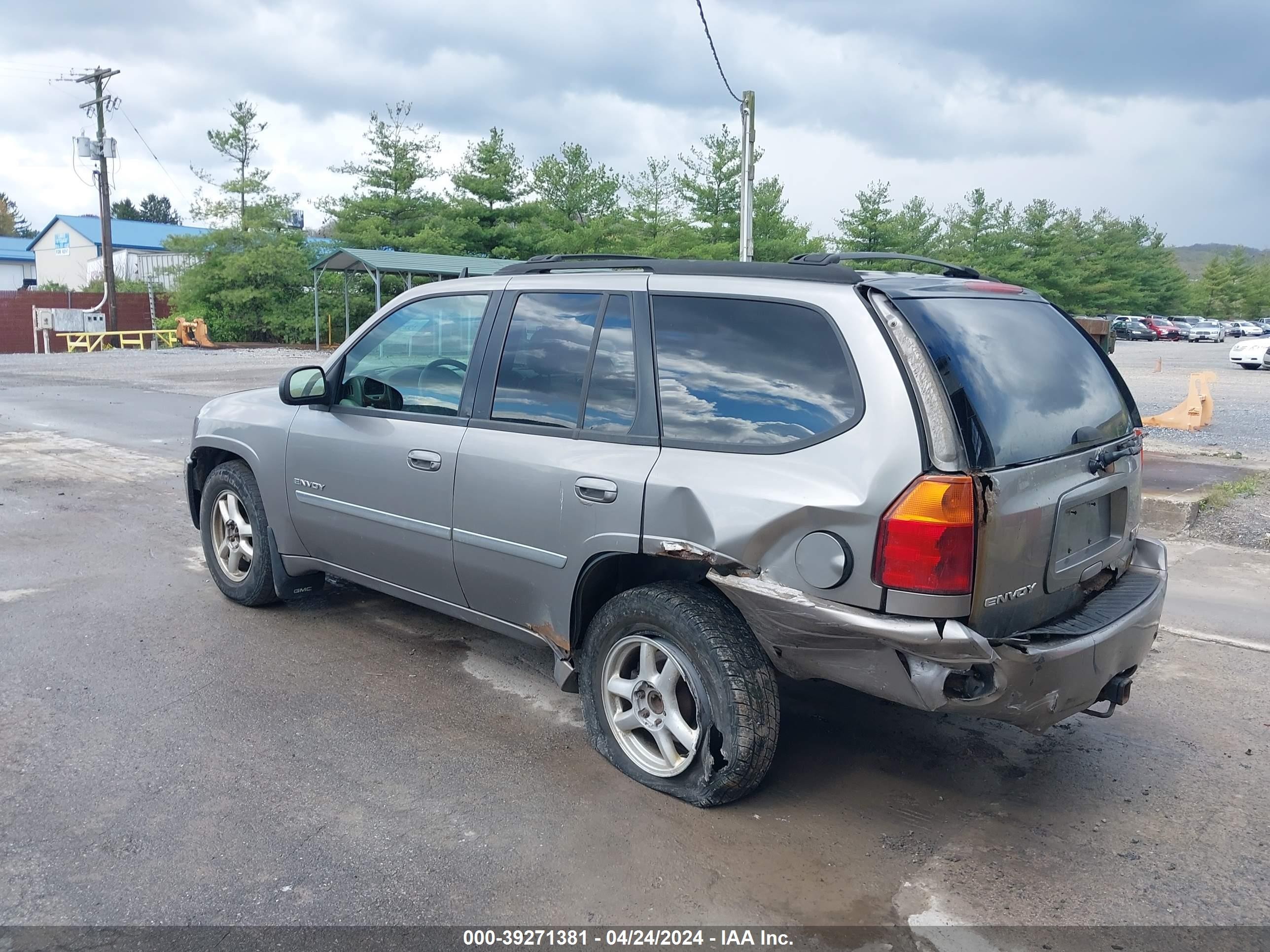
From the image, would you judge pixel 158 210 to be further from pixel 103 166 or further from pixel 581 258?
pixel 581 258

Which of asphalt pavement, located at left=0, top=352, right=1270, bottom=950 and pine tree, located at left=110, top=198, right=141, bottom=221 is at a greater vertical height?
pine tree, located at left=110, top=198, right=141, bottom=221

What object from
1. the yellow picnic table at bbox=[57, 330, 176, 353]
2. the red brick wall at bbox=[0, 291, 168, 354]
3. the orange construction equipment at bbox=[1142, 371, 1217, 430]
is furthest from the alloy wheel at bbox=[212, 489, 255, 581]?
the red brick wall at bbox=[0, 291, 168, 354]

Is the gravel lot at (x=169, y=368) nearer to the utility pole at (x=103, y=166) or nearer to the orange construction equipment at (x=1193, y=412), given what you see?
the utility pole at (x=103, y=166)

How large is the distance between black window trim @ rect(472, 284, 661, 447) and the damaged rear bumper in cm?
64

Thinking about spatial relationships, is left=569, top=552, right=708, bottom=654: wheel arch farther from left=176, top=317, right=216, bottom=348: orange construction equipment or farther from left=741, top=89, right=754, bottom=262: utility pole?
left=176, top=317, right=216, bottom=348: orange construction equipment

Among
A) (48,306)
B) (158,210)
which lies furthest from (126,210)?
(48,306)

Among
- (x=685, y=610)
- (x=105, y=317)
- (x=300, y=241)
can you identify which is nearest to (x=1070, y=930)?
(x=685, y=610)

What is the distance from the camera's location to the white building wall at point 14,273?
74.7 metres

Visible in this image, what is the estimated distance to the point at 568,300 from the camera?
4039mm

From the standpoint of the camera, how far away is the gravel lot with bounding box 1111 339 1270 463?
12.4 metres

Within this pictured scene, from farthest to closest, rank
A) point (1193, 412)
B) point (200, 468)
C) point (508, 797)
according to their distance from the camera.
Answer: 1. point (1193, 412)
2. point (200, 468)
3. point (508, 797)

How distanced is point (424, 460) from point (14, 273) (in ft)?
280

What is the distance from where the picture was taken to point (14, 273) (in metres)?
75.3

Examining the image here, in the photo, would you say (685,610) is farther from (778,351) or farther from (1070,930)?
(1070,930)
